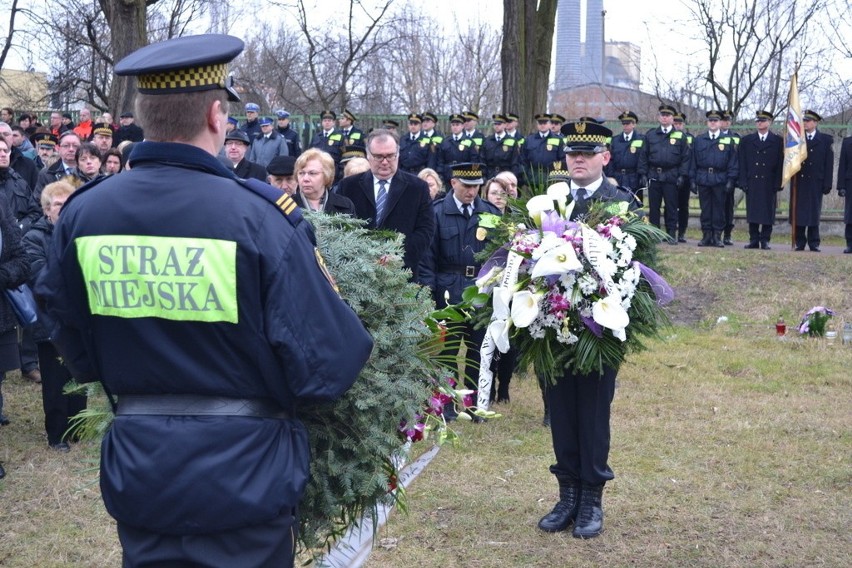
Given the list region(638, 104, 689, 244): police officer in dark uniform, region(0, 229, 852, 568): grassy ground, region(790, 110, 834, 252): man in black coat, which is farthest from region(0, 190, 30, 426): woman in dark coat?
region(790, 110, 834, 252): man in black coat

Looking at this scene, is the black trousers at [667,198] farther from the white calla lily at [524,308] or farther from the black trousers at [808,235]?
the white calla lily at [524,308]

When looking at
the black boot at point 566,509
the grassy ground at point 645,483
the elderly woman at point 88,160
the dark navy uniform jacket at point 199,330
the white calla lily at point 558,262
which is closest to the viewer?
the dark navy uniform jacket at point 199,330

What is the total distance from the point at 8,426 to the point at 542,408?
4.49m

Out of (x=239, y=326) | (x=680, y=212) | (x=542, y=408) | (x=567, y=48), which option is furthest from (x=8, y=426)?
(x=567, y=48)

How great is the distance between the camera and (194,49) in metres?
2.72

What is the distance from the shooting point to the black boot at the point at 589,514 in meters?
5.55

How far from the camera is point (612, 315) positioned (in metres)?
5.04

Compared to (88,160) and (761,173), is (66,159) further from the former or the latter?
(761,173)

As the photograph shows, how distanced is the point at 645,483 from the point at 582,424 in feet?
4.47

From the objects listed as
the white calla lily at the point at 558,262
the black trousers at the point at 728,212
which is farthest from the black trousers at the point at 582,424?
the black trousers at the point at 728,212

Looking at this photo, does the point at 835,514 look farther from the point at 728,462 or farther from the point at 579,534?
the point at 579,534

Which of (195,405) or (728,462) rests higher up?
(195,405)

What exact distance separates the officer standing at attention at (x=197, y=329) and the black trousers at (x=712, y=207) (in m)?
15.2

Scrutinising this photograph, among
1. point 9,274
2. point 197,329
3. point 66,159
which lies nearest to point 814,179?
Result: point 66,159
